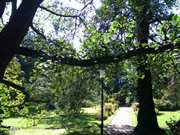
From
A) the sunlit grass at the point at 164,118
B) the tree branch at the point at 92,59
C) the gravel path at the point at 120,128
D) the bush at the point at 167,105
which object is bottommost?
the gravel path at the point at 120,128

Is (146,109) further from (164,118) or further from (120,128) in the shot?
(164,118)

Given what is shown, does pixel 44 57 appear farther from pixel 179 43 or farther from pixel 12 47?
pixel 179 43

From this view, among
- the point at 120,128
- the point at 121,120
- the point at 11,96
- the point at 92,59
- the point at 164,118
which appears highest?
the point at 164,118

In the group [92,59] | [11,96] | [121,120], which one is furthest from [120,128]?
[92,59]

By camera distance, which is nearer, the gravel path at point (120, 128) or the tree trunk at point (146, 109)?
the tree trunk at point (146, 109)

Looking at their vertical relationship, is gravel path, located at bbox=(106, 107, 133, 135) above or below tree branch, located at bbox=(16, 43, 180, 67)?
below

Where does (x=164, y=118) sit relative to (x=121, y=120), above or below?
above

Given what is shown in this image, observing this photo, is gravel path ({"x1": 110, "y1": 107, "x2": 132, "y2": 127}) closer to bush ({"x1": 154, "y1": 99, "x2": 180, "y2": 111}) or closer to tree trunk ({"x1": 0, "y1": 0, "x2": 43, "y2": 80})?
bush ({"x1": 154, "y1": 99, "x2": 180, "y2": 111})

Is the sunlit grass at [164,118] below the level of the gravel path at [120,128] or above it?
above

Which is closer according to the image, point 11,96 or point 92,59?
point 92,59

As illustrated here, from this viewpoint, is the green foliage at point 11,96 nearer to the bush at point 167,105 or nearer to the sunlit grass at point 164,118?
the sunlit grass at point 164,118

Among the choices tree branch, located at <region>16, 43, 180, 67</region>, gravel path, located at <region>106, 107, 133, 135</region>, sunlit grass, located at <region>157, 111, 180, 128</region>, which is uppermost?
sunlit grass, located at <region>157, 111, 180, 128</region>

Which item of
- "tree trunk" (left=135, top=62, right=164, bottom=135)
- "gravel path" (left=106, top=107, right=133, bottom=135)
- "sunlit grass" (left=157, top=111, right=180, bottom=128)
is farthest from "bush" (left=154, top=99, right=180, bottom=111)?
"tree trunk" (left=135, top=62, right=164, bottom=135)

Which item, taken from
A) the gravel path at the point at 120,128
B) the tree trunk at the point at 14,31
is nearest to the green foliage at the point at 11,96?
the tree trunk at the point at 14,31
